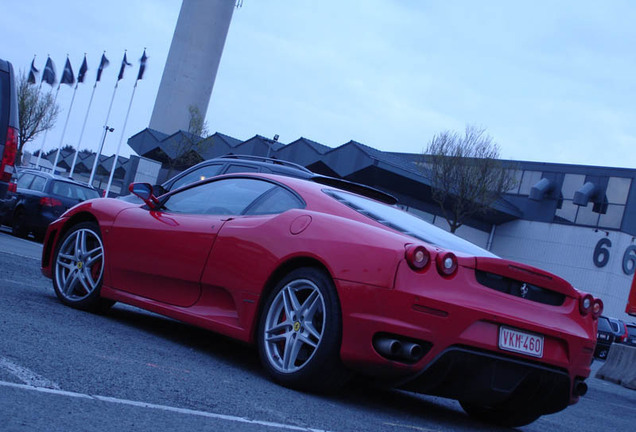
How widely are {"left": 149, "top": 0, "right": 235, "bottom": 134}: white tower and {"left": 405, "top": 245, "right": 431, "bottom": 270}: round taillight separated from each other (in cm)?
7643

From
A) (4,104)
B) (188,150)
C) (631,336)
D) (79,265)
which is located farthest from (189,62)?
(79,265)

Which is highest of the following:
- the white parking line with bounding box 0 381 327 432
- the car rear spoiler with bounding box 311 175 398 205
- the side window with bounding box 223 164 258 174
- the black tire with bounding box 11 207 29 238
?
the side window with bounding box 223 164 258 174

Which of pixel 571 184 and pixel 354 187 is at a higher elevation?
pixel 571 184

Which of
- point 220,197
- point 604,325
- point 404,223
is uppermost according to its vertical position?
point 404,223

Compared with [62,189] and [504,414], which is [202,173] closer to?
[504,414]

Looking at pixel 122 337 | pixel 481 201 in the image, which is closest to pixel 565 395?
pixel 122 337

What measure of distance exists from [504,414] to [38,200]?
13.9 m

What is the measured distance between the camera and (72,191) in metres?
18.7

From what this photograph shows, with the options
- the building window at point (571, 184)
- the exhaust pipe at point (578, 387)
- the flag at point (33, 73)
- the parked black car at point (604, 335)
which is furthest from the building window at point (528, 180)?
the exhaust pipe at point (578, 387)

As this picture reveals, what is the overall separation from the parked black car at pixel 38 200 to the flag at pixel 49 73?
1451 inches

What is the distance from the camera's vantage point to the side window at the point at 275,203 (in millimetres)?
5512

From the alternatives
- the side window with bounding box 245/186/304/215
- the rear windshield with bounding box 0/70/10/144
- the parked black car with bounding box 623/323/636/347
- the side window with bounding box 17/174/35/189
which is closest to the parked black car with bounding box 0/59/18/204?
the rear windshield with bounding box 0/70/10/144

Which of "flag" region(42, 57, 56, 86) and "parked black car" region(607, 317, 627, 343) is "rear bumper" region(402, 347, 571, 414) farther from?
"flag" region(42, 57, 56, 86)

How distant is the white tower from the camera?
80.1m
